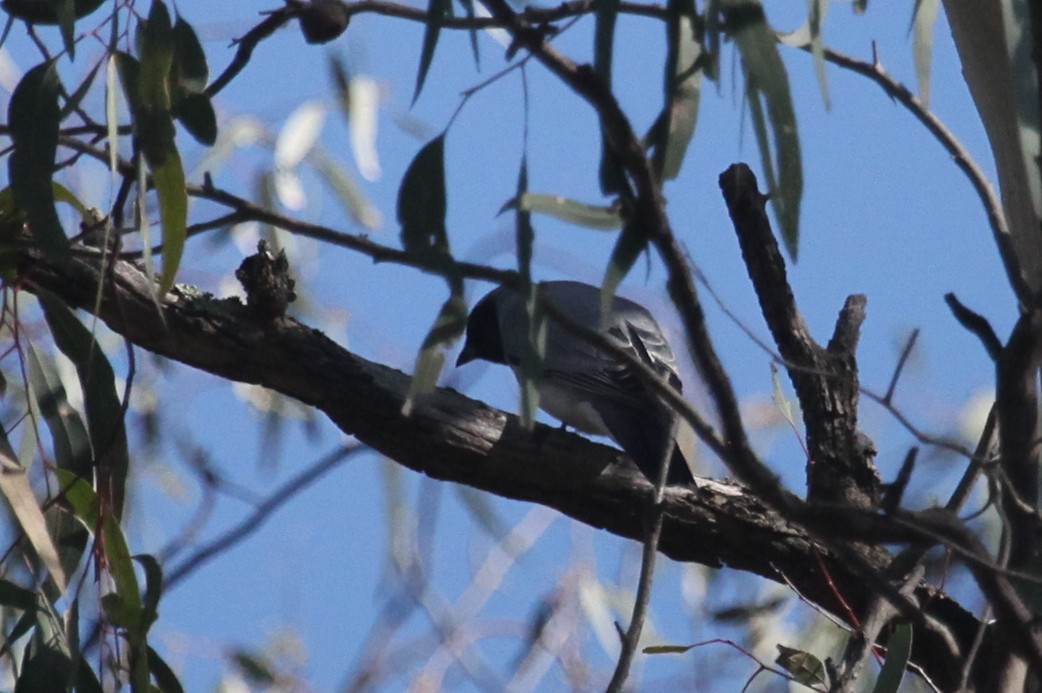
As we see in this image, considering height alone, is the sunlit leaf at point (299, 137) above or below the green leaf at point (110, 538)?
above

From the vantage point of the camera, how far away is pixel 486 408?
2.32 meters

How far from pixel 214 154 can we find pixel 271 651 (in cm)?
153

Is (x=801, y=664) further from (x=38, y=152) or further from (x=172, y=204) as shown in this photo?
(x=38, y=152)

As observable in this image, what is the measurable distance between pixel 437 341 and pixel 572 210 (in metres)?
0.21

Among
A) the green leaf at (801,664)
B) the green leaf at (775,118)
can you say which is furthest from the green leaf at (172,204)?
the green leaf at (801,664)

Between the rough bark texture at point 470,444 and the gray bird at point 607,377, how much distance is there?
3.8 inches

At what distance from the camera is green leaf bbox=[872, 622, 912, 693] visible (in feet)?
5.93

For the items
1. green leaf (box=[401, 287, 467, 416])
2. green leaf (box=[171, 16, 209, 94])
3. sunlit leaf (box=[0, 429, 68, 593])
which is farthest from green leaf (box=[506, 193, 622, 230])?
sunlit leaf (box=[0, 429, 68, 593])

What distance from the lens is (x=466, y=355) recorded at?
4.26 metres

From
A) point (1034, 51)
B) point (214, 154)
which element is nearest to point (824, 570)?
point (1034, 51)

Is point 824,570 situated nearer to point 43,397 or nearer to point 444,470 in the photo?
point 444,470

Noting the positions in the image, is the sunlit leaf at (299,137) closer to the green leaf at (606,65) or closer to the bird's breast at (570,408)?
the bird's breast at (570,408)

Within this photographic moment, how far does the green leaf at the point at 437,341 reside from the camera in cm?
136

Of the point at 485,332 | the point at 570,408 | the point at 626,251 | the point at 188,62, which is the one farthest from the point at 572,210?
the point at 485,332
